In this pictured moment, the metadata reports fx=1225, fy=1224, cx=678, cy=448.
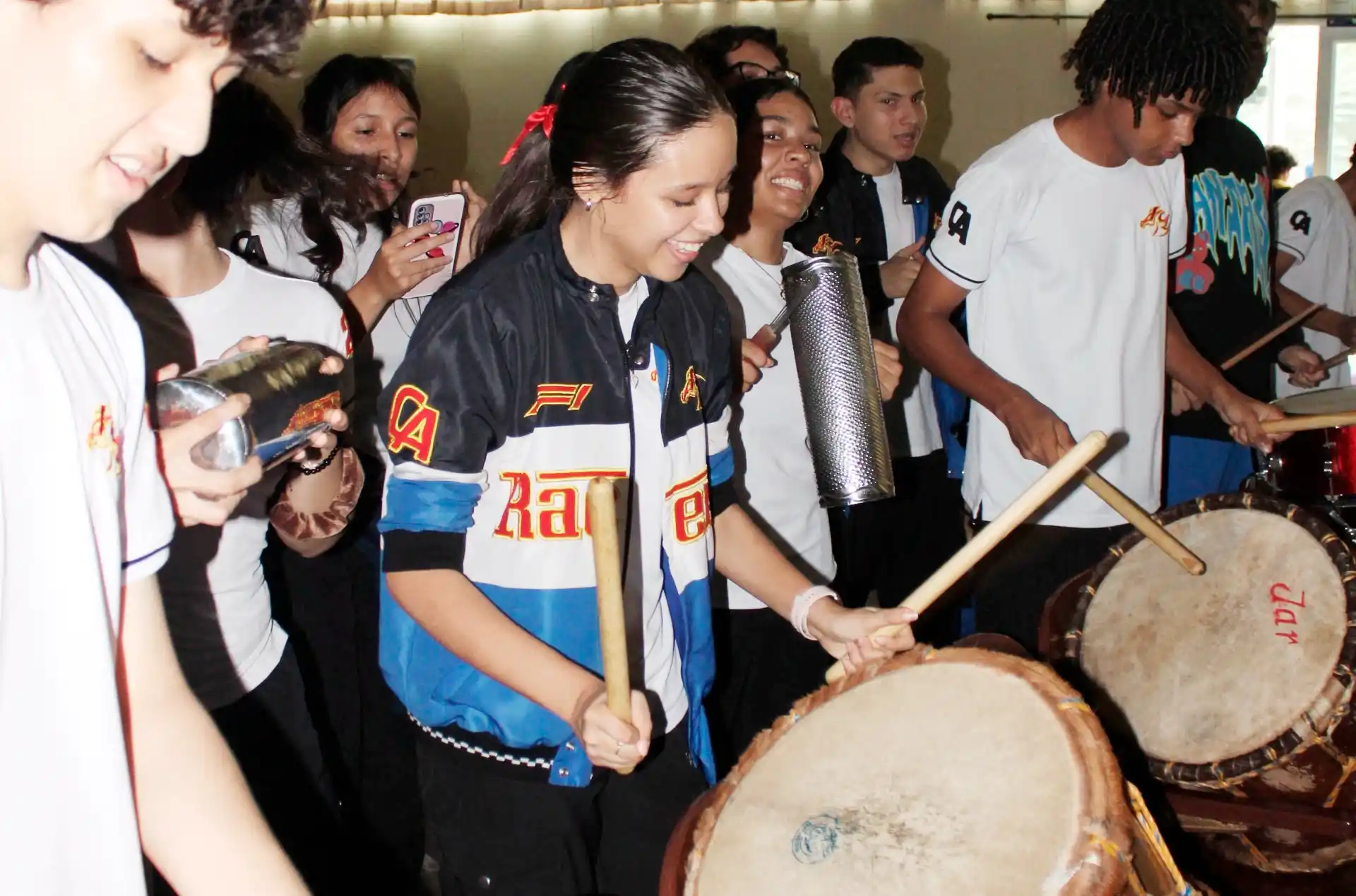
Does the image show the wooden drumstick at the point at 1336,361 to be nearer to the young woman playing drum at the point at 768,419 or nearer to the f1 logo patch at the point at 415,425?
the young woman playing drum at the point at 768,419

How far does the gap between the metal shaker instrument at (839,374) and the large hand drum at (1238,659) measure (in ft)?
1.28

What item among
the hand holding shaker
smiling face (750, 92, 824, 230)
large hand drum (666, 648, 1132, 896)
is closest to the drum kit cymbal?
large hand drum (666, 648, 1132, 896)

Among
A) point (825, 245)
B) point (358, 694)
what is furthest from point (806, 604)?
point (825, 245)

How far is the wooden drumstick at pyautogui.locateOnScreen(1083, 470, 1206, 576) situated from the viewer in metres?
1.78

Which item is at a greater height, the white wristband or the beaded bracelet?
the beaded bracelet

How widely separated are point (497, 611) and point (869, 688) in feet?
1.39

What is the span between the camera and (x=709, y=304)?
5.41 feet

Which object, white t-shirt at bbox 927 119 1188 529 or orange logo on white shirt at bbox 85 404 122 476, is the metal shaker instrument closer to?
white t-shirt at bbox 927 119 1188 529

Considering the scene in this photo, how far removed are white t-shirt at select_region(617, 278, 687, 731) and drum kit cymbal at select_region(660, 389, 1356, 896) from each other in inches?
8.2

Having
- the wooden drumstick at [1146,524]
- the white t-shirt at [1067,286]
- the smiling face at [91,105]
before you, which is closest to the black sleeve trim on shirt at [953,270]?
the white t-shirt at [1067,286]

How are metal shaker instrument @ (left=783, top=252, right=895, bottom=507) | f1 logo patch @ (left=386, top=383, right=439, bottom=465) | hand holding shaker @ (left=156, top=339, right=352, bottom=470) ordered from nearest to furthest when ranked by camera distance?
hand holding shaker @ (left=156, top=339, right=352, bottom=470) → f1 logo patch @ (left=386, top=383, right=439, bottom=465) → metal shaker instrument @ (left=783, top=252, right=895, bottom=507)

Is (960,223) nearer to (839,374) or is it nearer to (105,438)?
(839,374)

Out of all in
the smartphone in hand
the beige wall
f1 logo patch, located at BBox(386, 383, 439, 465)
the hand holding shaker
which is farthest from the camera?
the beige wall

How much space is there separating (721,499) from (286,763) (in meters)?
0.70
